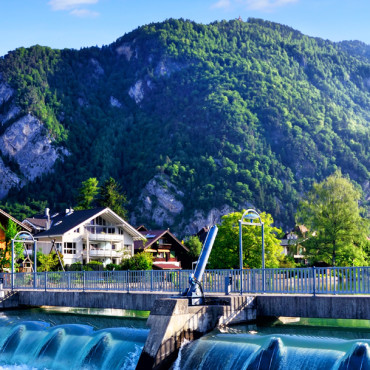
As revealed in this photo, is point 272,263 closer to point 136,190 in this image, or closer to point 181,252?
point 181,252

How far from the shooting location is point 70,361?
2597cm

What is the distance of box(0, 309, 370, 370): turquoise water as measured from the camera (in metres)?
20.3

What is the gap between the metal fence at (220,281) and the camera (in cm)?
2473

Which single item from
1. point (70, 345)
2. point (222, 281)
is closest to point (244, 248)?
point (222, 281)

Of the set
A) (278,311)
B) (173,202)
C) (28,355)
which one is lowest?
(28,355)

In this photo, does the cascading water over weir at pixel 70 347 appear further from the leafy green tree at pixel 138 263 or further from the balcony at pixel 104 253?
the balcony at pixel 104 253

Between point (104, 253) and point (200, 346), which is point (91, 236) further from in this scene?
point (200, 346)

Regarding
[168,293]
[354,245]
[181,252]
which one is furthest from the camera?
[181,252]

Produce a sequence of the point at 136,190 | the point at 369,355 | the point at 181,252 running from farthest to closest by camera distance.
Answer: the point at 136,190 → the point at 181,252 → the point at 369,355

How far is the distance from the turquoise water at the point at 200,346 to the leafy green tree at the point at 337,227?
1149 inches

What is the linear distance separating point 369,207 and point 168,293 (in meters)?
171

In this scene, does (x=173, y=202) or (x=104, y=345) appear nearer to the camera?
(x=104, y=345)

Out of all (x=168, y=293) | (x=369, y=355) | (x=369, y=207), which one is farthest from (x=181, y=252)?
(x=369, y=207)

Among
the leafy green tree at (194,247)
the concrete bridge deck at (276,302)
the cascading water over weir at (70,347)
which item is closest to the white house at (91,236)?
the leafy green tree at (194,247)
